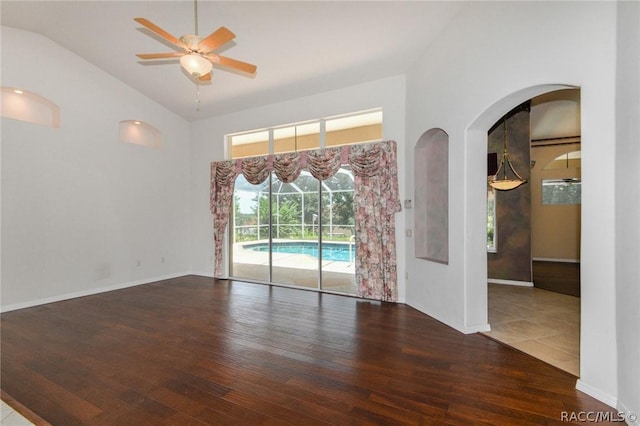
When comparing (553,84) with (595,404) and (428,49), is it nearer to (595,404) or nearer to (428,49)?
(428,49)

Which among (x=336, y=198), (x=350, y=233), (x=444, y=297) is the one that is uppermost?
(x=336, y=198)

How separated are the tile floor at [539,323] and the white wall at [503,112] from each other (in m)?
0.39

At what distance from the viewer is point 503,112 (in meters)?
3.21

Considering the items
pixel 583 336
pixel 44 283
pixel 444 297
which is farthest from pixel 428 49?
pixel 44 283

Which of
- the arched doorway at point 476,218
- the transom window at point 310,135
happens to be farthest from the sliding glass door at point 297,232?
the arched doorway at point 476,218

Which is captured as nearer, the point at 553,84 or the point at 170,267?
the point at 553,84

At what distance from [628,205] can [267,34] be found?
417 centimetres

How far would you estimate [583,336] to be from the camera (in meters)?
2.25

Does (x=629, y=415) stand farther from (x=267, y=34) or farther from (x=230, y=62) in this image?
(x=267, y=34)

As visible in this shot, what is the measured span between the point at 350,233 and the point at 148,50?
439 centimetres

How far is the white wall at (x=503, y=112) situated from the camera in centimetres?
213

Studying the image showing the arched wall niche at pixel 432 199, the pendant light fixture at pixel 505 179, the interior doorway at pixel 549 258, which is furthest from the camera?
the pendant light fixture at pixel 505 179

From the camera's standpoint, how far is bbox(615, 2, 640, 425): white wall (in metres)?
1.88

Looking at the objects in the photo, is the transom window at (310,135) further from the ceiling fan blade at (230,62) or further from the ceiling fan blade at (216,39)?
the ceiling fan blade at (216,39)
